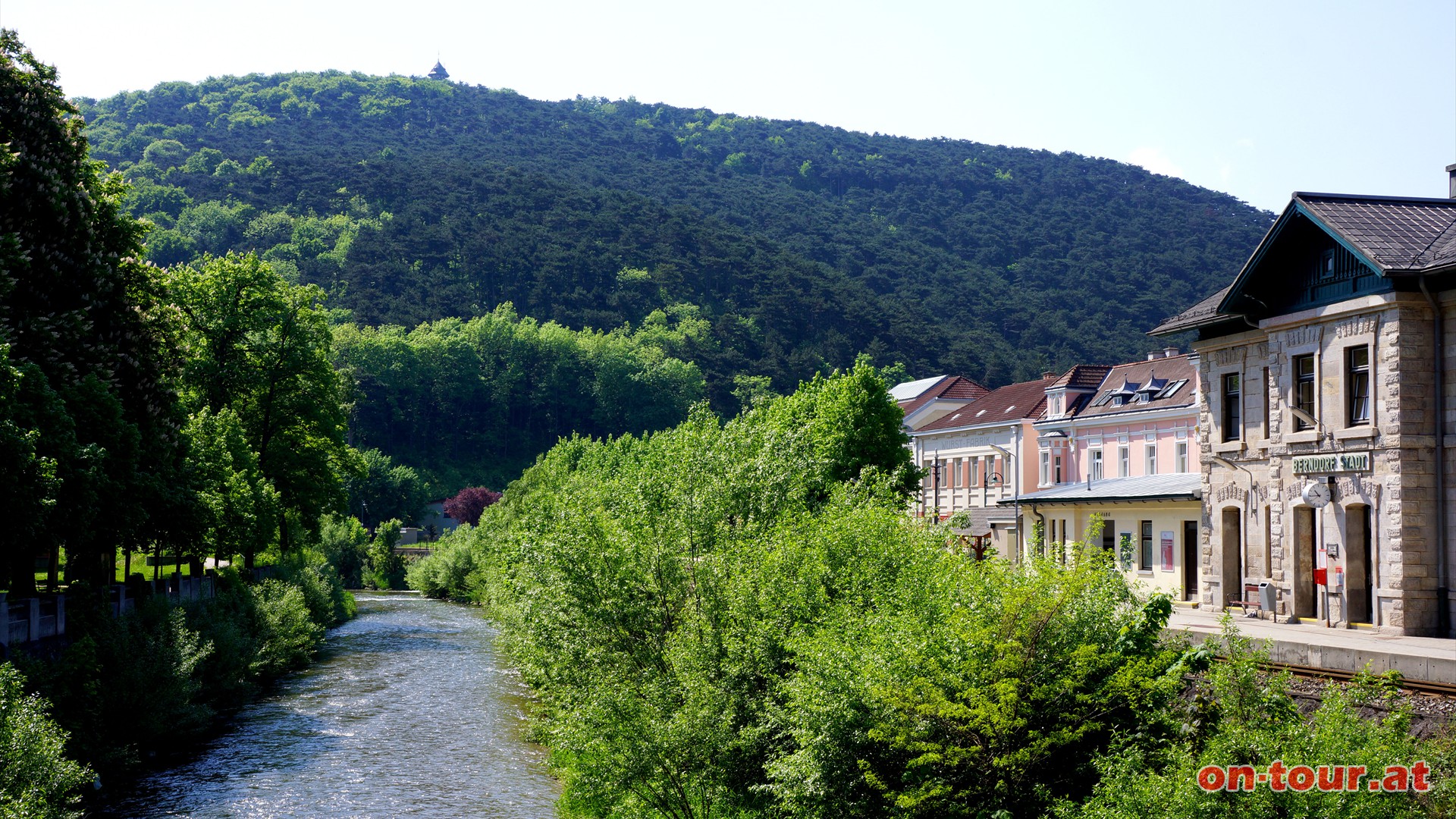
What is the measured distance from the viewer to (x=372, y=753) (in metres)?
31.3

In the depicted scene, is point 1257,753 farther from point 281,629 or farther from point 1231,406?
point 281,629

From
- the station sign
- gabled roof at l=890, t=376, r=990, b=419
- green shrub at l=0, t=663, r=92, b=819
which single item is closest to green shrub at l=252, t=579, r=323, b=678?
green shrub at l=0, t=663, r=92, b=819

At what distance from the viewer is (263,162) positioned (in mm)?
190375

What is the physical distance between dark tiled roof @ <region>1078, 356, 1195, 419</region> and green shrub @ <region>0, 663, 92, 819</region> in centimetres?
→ 4103

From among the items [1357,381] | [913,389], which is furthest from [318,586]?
[913,389]

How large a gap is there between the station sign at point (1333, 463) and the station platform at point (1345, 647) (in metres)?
3.37

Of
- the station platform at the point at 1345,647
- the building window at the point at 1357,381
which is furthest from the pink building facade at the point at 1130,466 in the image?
the building window at the point at 1357,381

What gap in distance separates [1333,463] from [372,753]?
23456 millimetres

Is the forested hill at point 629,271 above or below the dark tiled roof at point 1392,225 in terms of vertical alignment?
above

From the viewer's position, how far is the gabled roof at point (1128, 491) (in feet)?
132

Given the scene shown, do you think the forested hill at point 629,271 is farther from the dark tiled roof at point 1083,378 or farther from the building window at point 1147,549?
the building window at point 1147,549

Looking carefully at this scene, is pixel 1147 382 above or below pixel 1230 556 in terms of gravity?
above

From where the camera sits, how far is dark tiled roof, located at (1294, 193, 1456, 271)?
25.2 metres

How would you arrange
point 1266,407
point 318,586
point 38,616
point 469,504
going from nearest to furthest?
point 38,616 < point 1266,407 < point 318,586 < point 469,504
